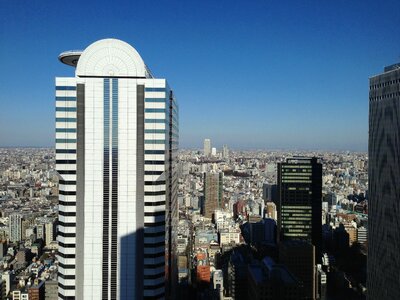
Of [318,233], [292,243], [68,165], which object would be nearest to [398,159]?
[68,165]

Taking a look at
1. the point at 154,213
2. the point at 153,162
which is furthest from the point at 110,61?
the point at 154,213

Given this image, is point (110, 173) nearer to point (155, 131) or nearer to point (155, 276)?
point (155, 131)

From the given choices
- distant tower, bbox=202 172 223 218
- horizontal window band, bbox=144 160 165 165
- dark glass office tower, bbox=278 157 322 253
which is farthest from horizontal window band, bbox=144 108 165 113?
distant tower, bbox=202 172 223 218

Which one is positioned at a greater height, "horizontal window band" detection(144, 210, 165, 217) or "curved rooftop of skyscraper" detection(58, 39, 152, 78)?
"curved rooftop of skyscraper" detection(58, 39, 152, 78)

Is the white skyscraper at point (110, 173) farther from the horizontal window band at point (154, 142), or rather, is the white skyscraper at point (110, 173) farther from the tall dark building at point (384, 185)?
the tall dark building at point (384, 185)

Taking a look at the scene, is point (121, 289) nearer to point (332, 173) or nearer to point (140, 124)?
point (140, 124)

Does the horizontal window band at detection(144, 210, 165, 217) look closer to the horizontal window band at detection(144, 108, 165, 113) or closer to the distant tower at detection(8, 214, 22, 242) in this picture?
the horizontal window band at detection(144, 108, 165, 113)
